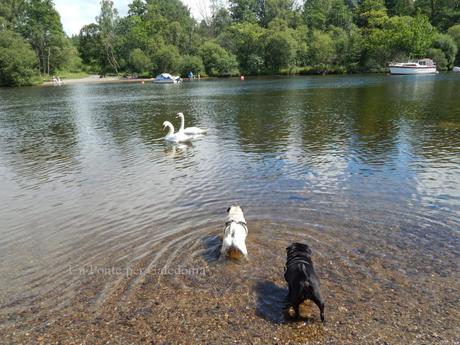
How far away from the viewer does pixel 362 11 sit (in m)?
128

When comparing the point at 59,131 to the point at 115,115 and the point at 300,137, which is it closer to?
the point at 115,115

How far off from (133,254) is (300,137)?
49.3 feet

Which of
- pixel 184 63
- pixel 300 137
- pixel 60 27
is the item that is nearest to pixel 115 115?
pixel 300 137

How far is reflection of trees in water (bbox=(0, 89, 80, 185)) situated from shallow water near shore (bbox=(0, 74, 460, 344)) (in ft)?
0.71

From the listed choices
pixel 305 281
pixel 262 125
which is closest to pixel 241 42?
pixel 262 125

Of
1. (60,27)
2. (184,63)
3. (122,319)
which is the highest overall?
(60,27)

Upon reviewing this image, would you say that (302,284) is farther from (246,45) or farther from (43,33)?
(43,33)

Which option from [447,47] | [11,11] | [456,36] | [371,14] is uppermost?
[11,11]

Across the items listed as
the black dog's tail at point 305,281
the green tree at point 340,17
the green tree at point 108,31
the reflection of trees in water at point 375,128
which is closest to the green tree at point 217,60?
the green tree at point 108,31

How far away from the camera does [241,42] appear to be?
120 m

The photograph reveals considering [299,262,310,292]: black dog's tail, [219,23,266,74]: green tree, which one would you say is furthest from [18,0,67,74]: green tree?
[299,262,310,292]: black dog's tail

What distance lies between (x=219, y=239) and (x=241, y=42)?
390ft

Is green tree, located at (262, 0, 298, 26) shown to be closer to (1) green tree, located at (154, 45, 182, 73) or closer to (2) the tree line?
(2) the tree line

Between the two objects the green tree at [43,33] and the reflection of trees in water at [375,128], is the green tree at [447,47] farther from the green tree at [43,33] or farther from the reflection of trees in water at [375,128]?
the green tree at [43,33]
